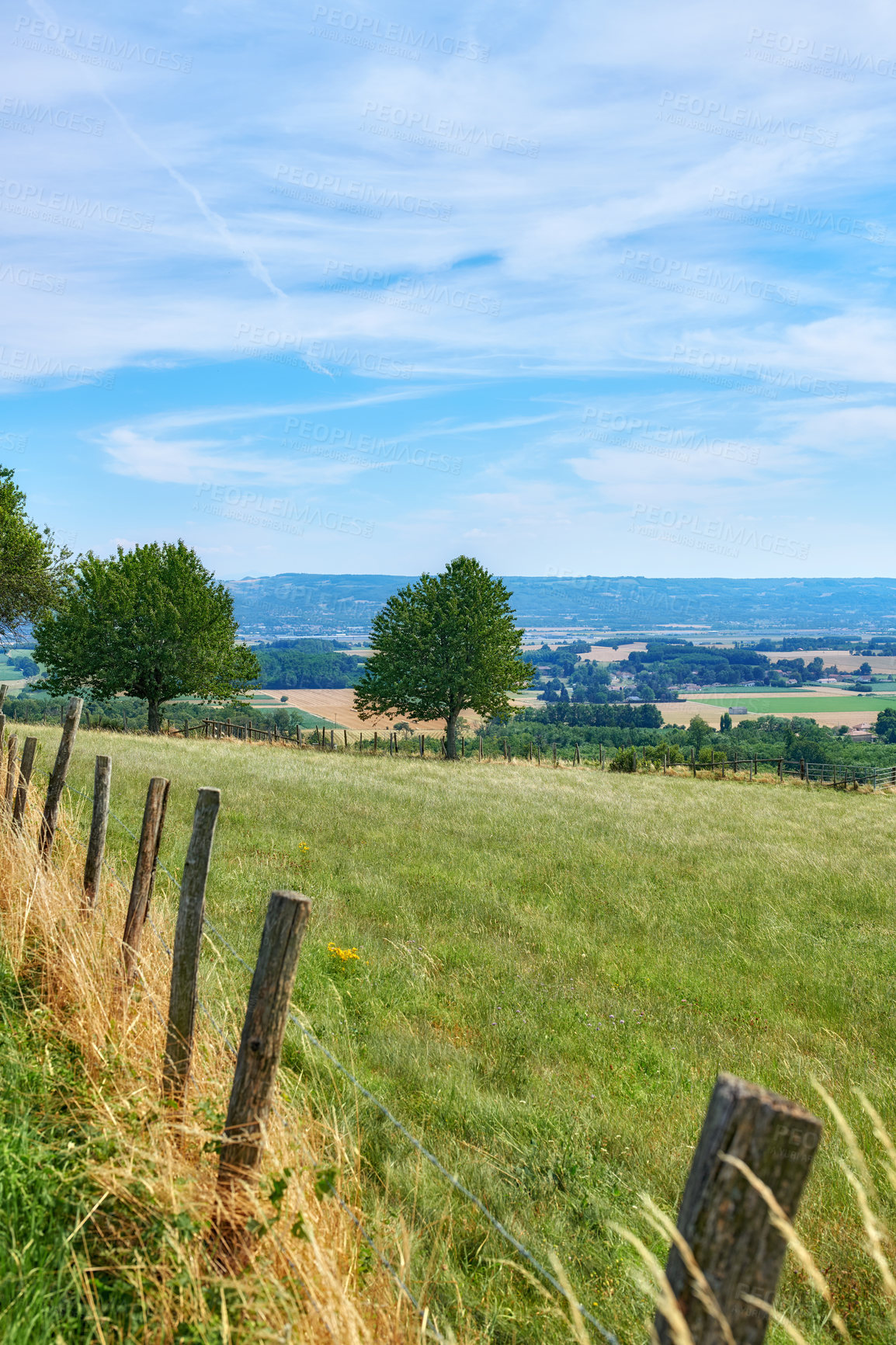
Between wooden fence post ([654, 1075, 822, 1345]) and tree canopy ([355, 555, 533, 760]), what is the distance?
4436cm

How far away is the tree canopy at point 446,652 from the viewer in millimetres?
46625

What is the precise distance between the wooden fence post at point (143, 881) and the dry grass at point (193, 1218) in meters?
0.31

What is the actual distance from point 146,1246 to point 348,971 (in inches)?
183

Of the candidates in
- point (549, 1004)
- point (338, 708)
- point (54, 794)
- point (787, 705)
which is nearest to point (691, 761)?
point (549, 1004)

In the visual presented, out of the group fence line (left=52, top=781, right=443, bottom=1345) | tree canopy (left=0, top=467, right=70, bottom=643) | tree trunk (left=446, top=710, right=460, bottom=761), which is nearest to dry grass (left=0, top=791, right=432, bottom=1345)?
fence line (left=52, top=781, right=443, bottom=1345)

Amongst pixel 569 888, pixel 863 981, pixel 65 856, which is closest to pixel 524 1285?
pixel 65 856

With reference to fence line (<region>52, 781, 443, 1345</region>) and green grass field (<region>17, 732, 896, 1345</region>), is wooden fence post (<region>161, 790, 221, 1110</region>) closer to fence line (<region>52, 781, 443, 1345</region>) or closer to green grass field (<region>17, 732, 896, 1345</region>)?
fence line (<region>52, 781, 443, 1345</region>)

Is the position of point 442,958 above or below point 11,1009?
below

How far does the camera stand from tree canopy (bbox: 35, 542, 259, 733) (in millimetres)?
42062

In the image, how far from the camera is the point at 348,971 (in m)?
7.60

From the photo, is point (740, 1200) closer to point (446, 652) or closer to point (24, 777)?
point (24, 777)

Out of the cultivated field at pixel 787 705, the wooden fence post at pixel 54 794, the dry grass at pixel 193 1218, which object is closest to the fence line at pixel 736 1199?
the dry grass at pixel 193 1218

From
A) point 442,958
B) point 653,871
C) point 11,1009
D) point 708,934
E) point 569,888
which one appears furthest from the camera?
point 653,871

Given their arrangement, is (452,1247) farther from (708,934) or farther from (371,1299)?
(708,934)
